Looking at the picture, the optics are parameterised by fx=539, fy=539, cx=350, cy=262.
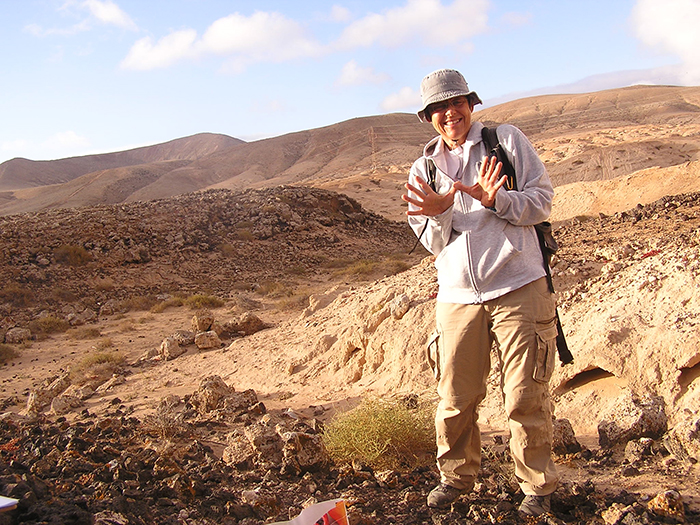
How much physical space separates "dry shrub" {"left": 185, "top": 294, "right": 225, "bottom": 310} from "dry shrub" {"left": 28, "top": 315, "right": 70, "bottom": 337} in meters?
2.33

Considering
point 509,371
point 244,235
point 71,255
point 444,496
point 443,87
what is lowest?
point 444,496

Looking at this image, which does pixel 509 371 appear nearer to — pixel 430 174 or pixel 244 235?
pixel 430 174

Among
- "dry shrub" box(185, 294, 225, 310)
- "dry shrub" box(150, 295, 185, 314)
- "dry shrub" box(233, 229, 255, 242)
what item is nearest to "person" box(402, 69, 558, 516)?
"dry shrub" box(185, 294, 225, 310)

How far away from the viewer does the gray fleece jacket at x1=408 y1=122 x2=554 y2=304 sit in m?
2.23

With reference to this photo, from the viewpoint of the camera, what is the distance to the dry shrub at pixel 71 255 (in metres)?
13.5

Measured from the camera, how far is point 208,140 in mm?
104250

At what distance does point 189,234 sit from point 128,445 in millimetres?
12531

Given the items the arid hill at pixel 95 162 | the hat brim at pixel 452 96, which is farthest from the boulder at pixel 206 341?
the arid hill at pixel 95 162

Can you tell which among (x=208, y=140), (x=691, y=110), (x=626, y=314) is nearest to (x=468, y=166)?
(x=626, y=314)

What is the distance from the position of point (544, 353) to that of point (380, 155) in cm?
5007

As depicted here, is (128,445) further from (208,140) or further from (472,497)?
(208,140)

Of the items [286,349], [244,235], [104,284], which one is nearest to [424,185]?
[286,349]

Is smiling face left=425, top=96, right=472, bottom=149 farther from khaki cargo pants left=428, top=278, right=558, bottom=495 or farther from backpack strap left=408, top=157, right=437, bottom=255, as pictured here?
khaki cargo pants left=428, top=278, right=558, bottom=495

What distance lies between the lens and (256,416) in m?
4.79
